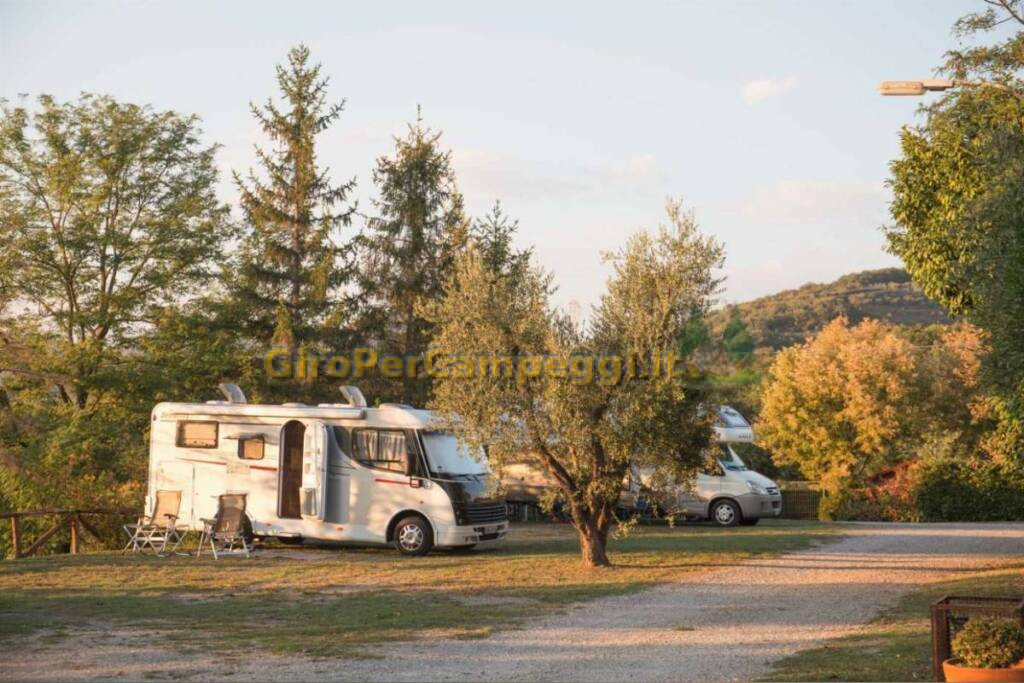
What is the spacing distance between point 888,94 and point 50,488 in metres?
19.1

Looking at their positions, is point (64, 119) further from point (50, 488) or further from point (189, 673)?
point (189, 673)

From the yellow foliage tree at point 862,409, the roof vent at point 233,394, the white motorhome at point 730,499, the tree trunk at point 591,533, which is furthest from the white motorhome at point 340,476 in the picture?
the yellow foliage tree at point 862,409

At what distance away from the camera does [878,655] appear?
9.00m

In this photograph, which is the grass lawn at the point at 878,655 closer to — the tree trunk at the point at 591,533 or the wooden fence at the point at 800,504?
the tree trunk at the point at 591,533

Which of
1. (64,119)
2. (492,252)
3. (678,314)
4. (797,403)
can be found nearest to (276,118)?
(64,119)

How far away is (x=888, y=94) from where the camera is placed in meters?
12.1

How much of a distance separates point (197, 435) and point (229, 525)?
7.66 feet

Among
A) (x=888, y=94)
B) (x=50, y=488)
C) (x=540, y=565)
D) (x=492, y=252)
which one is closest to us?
(x=888, y=94)

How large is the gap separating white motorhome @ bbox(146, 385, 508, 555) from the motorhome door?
2 centimetres

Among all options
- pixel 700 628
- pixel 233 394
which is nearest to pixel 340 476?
pixel 233 394

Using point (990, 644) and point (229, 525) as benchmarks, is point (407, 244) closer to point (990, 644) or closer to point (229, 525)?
point (229, 525)

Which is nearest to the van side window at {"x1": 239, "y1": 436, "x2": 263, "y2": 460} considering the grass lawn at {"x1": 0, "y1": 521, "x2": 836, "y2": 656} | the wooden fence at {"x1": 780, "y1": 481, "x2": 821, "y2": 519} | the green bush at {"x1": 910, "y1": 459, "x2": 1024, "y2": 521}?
the grass lawn at {"x1": 0, "y1": 521, "x2": 836, "y2": 656}

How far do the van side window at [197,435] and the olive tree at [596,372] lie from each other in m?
5.82

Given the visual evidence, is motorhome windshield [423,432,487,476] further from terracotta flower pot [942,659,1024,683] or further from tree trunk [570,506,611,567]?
terracotta flower pot [942,659,1024,683]
